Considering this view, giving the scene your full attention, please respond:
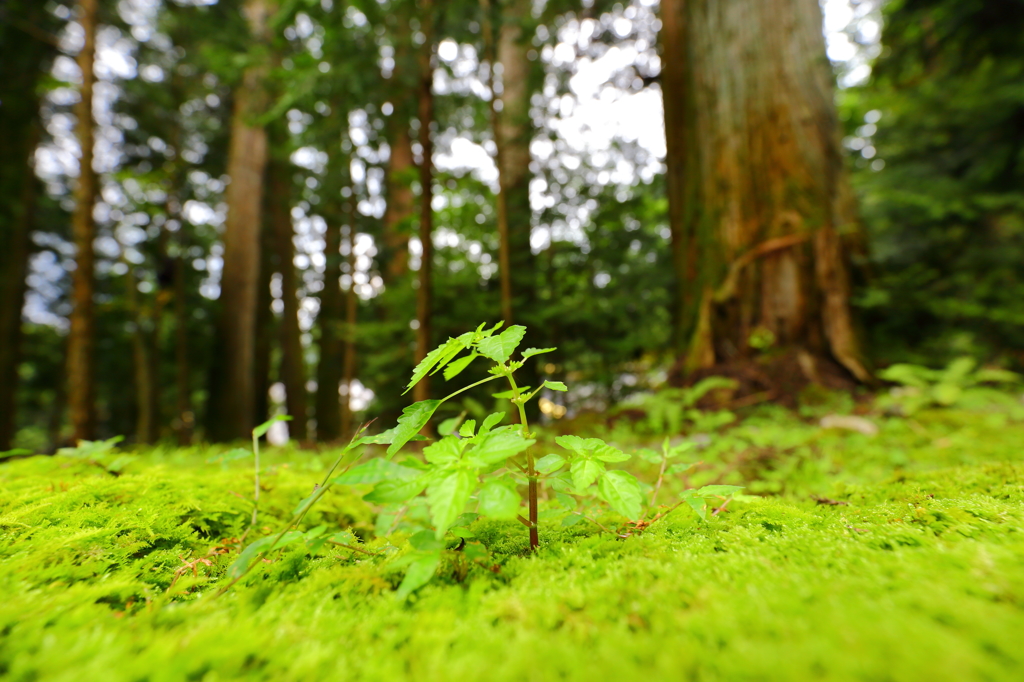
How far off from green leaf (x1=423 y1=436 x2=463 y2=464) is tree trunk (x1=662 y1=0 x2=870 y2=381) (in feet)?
13.5

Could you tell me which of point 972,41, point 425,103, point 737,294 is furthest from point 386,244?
point 972,41

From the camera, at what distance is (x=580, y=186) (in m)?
6.47

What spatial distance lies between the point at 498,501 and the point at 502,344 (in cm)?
31

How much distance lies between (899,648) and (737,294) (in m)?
4.31

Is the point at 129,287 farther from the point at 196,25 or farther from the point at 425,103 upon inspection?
the point at 425,103

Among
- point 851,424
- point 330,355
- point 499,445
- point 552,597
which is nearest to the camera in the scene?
point 552,597

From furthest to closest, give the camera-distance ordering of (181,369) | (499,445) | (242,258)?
(181,369) < (242,258) < (499,445)

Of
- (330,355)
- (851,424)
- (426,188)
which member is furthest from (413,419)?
(330,355)

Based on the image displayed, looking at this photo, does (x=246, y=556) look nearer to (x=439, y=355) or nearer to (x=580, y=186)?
(x=439, y=355)

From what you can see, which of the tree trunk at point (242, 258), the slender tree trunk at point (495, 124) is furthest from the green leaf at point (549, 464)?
the tree trunk at point (242, 258)

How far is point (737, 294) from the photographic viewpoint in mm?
4277

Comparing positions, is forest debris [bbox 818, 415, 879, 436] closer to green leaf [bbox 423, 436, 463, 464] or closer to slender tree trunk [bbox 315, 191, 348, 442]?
green leaf [bbox 423, 436, 463, 464]

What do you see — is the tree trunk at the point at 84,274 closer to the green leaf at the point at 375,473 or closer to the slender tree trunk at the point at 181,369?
the slender tree trunk at the point at 181,369

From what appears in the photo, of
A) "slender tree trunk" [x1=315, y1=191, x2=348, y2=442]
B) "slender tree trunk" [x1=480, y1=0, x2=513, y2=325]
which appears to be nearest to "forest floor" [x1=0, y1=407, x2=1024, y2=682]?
"slender tree trunk" [x1=480, y1=0, x2=513, y2=325]
